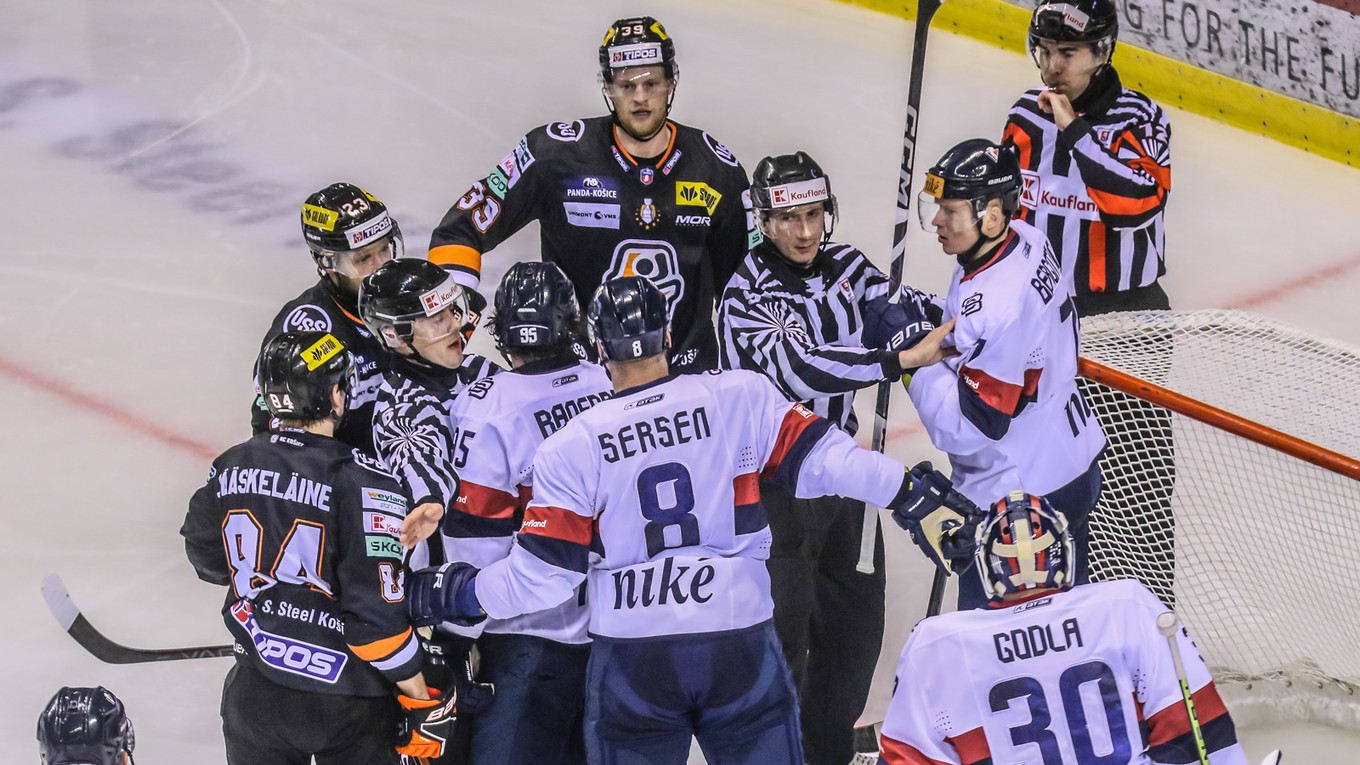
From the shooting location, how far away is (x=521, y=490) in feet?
10.5

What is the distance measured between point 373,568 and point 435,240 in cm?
140

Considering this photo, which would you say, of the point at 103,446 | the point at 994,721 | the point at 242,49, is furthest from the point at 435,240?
the point at 242,49

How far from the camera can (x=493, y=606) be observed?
9.73 feet

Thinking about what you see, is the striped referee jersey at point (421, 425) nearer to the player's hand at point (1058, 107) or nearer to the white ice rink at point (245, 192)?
the white ice rink at point (245, 192)

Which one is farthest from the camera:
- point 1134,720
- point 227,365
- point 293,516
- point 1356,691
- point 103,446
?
point 227,365

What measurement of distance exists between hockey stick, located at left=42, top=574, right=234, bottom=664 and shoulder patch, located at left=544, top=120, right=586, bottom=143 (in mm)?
1523

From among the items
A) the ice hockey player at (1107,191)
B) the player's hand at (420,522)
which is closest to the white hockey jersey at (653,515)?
the player's hand at (420,522)

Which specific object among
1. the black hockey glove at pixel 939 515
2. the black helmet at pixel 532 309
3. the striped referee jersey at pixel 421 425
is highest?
the black helmet at pixel 532 309

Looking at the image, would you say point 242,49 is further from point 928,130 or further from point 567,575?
point 567,575

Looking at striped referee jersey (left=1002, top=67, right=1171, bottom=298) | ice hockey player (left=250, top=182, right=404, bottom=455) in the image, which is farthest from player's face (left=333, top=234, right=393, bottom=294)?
striped referee jersey (left=1002, top=67, right=1171, bottom=298)

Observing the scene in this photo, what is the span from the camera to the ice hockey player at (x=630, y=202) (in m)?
3.97

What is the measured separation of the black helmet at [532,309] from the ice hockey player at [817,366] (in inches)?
22.5

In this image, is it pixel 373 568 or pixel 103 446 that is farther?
pixel 103 446

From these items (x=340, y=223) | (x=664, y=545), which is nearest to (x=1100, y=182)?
(x=664, y=545)
